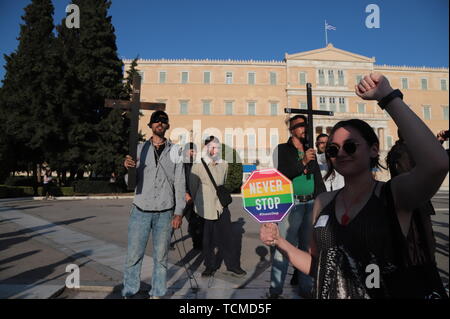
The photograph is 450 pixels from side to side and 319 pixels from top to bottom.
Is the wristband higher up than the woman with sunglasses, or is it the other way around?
the wristband

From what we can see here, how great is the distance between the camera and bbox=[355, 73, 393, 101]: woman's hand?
1.14 metres

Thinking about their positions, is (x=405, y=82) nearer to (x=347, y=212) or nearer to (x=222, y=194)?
(x=222, y=194)

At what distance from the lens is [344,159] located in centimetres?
131

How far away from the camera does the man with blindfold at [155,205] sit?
9.94 feet

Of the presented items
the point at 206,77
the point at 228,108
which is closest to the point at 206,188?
the point at 228,108

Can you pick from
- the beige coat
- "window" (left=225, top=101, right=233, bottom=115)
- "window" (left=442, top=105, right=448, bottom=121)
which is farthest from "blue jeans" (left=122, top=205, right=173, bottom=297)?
"window" (left=442, top=105, right=448, bottom=121)

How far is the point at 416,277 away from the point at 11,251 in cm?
670

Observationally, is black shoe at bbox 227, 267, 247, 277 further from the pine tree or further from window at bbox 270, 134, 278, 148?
window at bbox 270, 134, 278, 148

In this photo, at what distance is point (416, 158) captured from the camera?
40.7 inches

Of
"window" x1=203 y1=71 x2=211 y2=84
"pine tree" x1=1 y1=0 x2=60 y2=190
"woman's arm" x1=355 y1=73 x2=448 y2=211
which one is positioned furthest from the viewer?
"window" x1=203 y1=71 x2=211 y2=84

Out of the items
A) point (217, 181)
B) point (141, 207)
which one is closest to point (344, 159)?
point (141, 207)

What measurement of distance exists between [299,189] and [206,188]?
165 centimetres

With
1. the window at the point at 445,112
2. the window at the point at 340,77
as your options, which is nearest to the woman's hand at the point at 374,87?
the window at the point at 340,77
